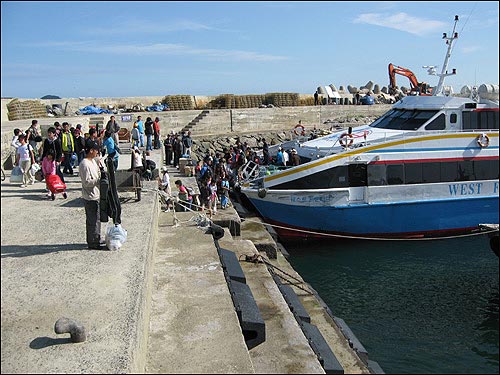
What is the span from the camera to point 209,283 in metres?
6.50

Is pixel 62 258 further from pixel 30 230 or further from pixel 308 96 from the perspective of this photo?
pixel 308 96

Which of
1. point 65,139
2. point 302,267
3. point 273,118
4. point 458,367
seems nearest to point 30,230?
point 65,139

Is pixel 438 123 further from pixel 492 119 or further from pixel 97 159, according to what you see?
pixel 97 159

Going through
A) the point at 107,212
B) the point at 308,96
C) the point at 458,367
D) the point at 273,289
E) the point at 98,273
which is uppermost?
the point at 308,96

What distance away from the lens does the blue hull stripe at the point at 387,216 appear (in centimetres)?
1518

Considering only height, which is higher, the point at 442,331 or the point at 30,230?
the point at 30,230

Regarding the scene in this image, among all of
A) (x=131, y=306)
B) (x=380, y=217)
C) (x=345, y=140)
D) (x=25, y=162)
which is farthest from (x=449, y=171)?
(x=131, y=306)

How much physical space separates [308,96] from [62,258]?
34.9m

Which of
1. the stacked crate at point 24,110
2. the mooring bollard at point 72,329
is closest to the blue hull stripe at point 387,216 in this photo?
the mooring bollard at point 72,329

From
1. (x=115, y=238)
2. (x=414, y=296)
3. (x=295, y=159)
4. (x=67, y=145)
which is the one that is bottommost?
(x=414, y=296)

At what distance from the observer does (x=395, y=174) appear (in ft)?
49.0

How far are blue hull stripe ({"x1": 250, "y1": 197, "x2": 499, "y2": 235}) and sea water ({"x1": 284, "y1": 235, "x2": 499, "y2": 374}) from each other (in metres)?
0.55

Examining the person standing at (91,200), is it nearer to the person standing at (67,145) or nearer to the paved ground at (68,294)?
the paved ground at (68,294)

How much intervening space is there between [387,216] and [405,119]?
323 cm
